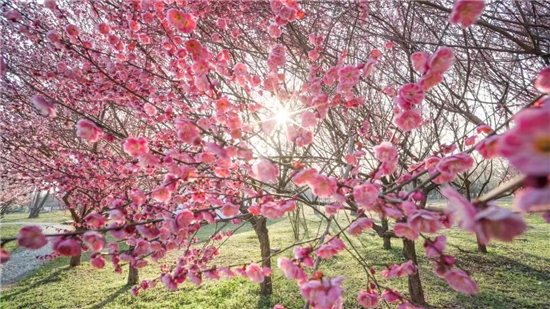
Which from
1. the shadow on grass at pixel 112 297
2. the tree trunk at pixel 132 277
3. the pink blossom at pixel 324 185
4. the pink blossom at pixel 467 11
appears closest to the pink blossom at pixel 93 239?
the pink blossom at pixel 324 185

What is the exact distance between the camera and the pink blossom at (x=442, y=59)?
1277 mm

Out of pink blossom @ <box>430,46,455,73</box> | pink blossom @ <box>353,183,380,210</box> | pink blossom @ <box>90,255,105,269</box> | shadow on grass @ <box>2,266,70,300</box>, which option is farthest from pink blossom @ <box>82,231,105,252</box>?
shadow on grass @ <box>2,266,70,300</box>

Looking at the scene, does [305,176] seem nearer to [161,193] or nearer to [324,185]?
[324,185]

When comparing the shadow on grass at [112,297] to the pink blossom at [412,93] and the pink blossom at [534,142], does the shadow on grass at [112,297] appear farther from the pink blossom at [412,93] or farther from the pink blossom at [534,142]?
the pink blossom at [534,142]

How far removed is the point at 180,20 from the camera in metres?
2.03

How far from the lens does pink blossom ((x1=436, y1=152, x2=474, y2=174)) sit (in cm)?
128

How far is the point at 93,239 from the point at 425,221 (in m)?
1.50

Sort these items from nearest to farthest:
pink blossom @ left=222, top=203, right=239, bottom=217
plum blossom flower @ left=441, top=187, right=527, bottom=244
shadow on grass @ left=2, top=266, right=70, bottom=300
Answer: plum blossom flower @ left=441, top=187, right=527, bottom=244 < pink blossom @ left=222, top=203, right=239, bottom=217 < shadow on grass @ left=2, top=266, right=70, bottom=300

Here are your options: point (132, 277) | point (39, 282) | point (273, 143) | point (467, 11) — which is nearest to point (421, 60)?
point (467, 11)

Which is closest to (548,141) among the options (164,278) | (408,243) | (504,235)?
(504,235)

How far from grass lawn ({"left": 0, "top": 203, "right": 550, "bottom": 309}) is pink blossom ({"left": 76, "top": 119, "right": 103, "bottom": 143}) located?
3.66 meters

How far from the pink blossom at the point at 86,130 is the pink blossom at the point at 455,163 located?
1.92m

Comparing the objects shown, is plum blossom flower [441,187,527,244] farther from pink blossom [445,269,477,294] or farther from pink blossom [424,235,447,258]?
pink blossom [445,269,477,294]

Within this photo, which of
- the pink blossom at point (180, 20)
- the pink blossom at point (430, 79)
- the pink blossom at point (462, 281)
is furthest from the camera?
the pink blossom at point (180, 20)
